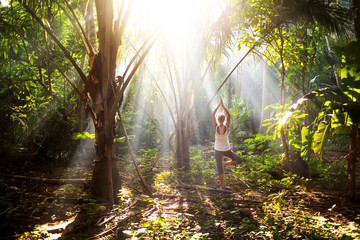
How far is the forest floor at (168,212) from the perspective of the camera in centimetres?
235

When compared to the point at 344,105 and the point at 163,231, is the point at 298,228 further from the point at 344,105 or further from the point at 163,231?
the point at 344,105

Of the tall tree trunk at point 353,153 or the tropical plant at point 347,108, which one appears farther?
the tall tree trunk at point 353,153

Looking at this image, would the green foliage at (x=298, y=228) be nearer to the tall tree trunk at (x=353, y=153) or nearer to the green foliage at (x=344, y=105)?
the tall tree trunk at (x=353, y=153)

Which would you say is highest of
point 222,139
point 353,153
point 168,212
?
point 222,139

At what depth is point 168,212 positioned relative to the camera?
9.90ft

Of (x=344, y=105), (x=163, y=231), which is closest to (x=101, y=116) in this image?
(x=163, y=231)

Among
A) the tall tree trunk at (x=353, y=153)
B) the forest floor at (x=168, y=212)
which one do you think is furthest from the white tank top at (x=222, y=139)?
the tall tree trunk at (x=353, y=153)

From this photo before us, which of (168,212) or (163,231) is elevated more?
(163,231)

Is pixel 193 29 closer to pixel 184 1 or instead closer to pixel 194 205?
pixel 184 1

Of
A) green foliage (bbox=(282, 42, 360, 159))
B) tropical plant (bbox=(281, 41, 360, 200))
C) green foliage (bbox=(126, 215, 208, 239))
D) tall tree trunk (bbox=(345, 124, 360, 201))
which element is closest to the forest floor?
green foliage (bbox=(126, 215, 208, 239))

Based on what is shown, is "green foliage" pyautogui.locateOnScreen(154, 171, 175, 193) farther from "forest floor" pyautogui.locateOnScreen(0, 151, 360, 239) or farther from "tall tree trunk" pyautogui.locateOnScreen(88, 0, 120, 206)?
"tall tree trunk" pyautogui.locateOnScreen(88, 0, 120, 206)

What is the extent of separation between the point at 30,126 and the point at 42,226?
3.20 m

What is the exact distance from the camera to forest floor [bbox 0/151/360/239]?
2352 millimetres

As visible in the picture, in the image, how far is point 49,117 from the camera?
5.32 metres
